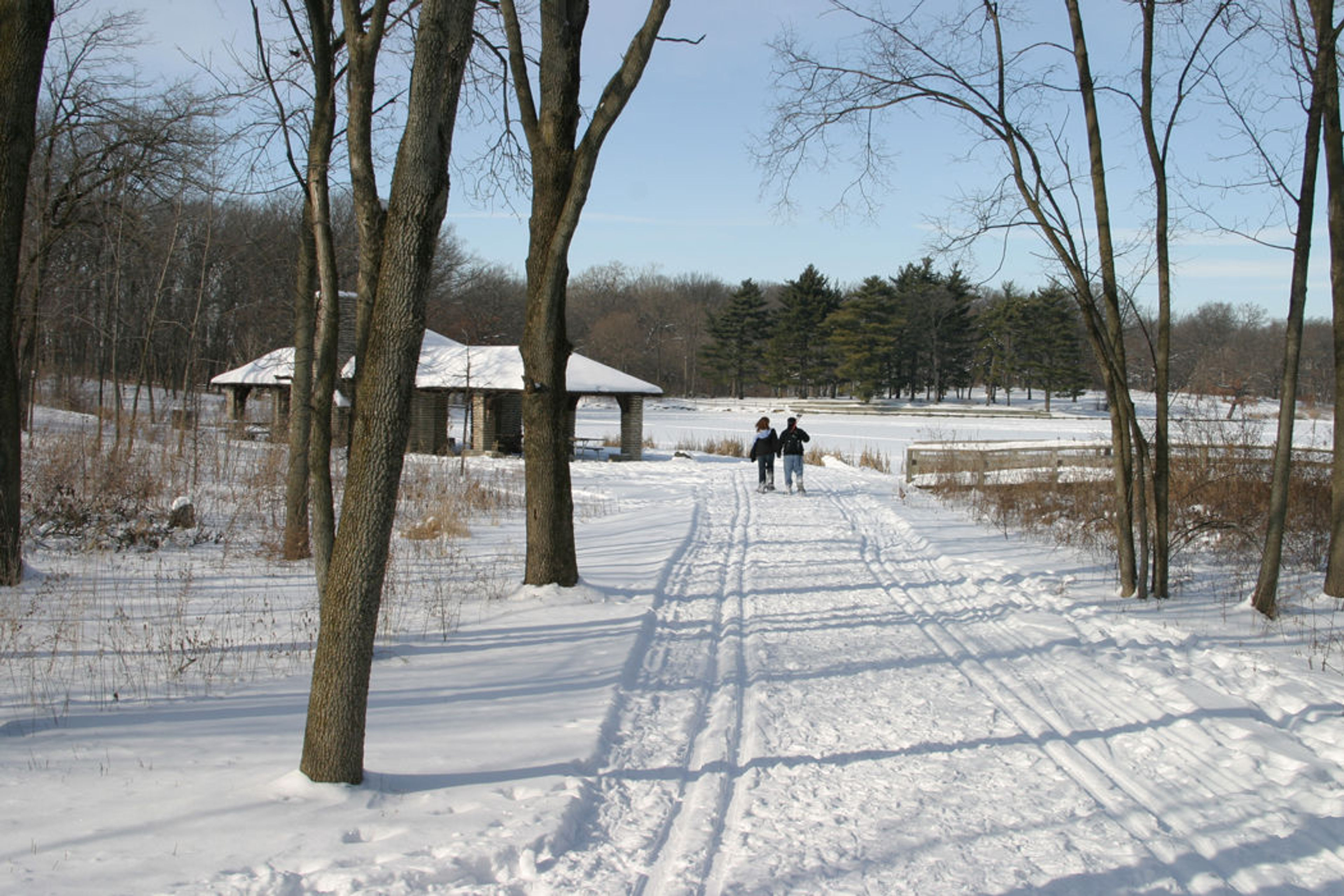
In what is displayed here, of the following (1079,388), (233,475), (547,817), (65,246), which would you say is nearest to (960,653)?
(547,817)

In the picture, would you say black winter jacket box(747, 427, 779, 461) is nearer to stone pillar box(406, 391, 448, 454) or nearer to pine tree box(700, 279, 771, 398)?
stone pillar box(406, 391, 448, 454)

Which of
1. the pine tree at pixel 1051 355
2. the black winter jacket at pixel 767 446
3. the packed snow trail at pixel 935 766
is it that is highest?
the pine tree at pixel 1051 355

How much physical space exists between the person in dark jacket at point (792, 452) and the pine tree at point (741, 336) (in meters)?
54.6

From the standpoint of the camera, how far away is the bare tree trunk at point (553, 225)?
25.3 feet

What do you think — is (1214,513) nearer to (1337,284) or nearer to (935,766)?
(1337,284)

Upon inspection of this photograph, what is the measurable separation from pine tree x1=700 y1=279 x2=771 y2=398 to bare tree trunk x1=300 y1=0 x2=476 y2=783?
7028 cm

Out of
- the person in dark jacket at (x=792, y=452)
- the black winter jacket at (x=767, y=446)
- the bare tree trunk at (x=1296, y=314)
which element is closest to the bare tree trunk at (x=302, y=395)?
the bare tree trunk at (x=1296, y=314)

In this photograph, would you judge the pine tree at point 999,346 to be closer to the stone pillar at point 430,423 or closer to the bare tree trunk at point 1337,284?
the stone pillar at point 430,423

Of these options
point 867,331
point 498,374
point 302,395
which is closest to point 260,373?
point 498,374

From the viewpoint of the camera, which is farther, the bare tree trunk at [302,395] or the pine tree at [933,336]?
the pine tree at [933,336]

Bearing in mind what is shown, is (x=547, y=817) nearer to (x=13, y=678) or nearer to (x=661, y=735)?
(x=661, y=735)

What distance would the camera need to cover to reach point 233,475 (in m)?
15.5

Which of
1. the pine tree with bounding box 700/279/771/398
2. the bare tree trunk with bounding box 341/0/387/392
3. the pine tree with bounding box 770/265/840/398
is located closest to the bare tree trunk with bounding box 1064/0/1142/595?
the bare tree trunk with bounding box 341/0/387/392

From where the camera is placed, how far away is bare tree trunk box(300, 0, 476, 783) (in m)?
3.77
